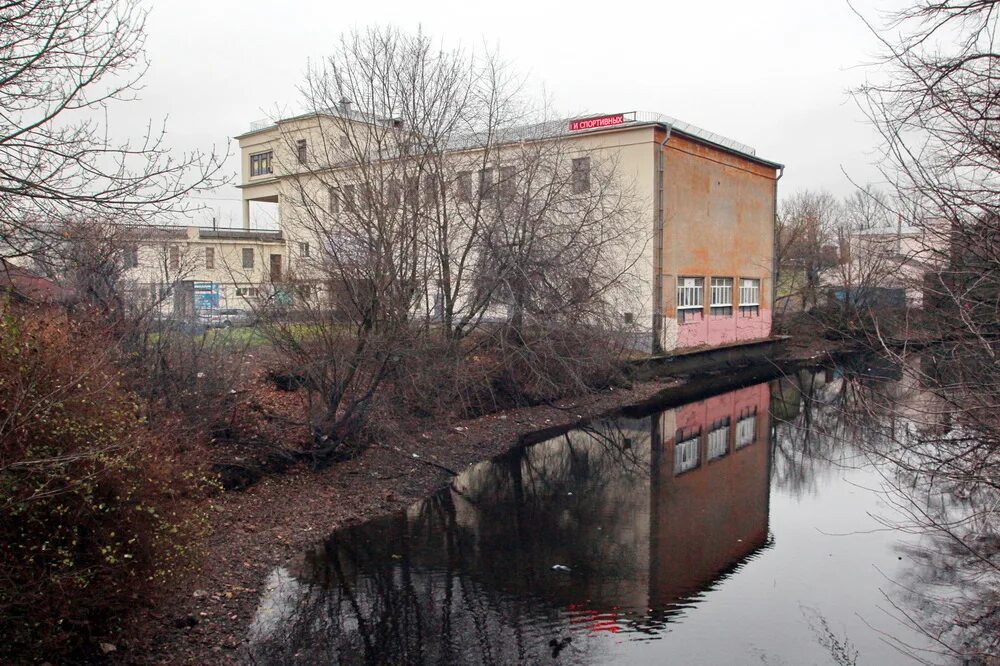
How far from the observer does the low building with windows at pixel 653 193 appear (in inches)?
666

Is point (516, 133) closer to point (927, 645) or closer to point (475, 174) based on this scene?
point (475, 174)

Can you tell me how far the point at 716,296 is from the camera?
35.3 meters

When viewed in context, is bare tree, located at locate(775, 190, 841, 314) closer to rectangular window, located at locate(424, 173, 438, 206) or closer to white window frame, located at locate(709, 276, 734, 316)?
white window frame, located at locate(709, 276, 734, 316)

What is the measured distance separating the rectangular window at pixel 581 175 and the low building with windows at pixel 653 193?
1.9 inches

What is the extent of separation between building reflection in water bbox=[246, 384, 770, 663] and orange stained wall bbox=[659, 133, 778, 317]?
16.1m

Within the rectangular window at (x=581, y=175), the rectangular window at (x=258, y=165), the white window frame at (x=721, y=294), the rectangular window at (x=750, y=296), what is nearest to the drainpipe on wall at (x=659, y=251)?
the white window frame at (x=721, y=294)

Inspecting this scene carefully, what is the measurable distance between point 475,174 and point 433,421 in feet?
20.3

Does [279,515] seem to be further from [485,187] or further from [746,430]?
[746,430]

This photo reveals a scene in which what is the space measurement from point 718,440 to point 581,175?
26.9 feet

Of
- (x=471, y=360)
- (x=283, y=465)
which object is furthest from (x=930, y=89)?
(x=471, y=360)

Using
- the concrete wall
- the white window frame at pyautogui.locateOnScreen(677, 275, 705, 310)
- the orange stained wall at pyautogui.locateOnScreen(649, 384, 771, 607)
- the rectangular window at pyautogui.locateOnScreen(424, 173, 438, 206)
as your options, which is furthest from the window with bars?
the white window frame at pyautogui.locateOnScreen(677, 275, 705, 310)

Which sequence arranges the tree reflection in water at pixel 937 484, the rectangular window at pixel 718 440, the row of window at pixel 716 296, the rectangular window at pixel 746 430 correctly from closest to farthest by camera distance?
the tree reflection in water at pixel 937 484
the rectangular window at pixel 718 440
the rectangular window at pixel 746 430
the row of window at pixel 716 296

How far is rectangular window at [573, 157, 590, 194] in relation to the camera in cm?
2130

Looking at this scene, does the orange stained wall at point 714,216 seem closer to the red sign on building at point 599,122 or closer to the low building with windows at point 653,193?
the low building with windows at point 653,193
